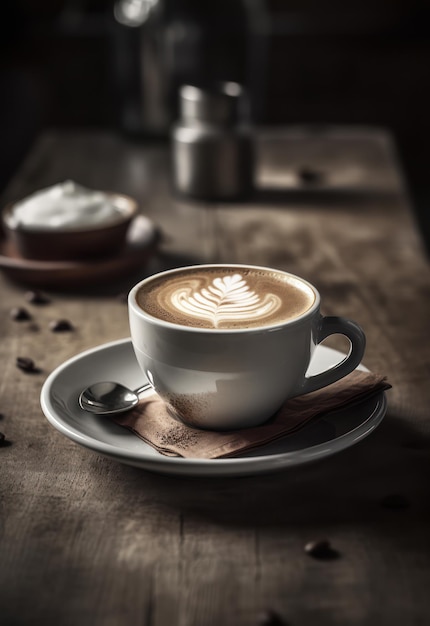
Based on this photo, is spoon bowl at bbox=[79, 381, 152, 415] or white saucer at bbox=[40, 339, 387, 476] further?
spoon bowl at bbox=[79, 381, 152, 415]

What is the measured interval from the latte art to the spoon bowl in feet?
0.36

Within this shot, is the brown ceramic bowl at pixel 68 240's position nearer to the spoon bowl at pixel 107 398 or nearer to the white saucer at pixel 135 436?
the white saucer at pixel 135 436

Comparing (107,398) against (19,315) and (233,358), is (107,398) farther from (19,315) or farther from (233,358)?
(19,315)

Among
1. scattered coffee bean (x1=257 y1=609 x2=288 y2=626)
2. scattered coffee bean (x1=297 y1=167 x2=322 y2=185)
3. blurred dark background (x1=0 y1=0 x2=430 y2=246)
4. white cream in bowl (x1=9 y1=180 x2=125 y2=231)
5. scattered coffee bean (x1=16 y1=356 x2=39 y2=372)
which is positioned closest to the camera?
scattered coffee bean (x1=257 y1=609 x2=288 y2=626)

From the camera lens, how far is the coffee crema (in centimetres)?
87

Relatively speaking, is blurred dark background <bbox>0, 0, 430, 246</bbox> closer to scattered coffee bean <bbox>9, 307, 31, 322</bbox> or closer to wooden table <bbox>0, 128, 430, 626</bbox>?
scattered coffee bean <bbox>9, 307, 31, 322</bbox>

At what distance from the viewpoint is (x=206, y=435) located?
0.85 meters

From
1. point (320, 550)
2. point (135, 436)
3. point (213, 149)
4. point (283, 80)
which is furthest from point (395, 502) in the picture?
point (283, 80)

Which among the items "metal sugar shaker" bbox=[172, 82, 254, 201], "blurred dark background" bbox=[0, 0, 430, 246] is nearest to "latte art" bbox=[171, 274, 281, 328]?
"metal sugar shaker" bbox=[172, 82, 254, 201]

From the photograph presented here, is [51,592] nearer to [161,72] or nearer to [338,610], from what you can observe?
[338,610]

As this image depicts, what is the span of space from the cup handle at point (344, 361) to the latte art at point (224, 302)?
0.05 meters

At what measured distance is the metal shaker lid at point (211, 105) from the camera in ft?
6.42

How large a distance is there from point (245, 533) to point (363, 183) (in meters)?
1.48

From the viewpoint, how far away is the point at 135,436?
2.82 ft
